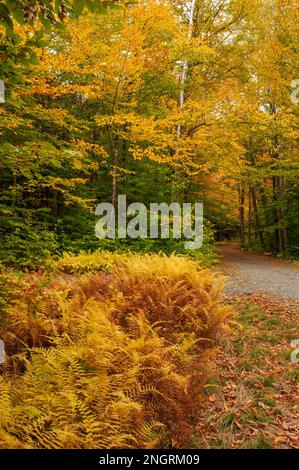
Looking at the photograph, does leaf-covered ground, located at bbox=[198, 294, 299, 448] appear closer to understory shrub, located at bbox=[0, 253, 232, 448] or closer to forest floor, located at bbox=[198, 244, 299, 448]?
forest floor, located at bbox=[198, 244, 299, 448]

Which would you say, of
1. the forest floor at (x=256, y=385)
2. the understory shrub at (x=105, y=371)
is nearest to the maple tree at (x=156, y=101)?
the understory shrub at (x=105, y=371)

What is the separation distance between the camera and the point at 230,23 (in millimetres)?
13953

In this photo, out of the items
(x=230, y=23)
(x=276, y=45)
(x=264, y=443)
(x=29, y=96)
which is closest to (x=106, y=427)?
(x=264, y=443)

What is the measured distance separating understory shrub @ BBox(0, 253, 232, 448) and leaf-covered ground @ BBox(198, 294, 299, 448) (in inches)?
9.8

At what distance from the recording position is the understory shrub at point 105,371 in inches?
119

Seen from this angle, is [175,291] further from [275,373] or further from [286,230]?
[286,230]

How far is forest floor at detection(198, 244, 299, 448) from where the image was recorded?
3.47 m

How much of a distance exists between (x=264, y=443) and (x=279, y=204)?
53.5 feet

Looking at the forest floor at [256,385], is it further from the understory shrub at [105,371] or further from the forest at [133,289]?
the understory shrub at [105,371]

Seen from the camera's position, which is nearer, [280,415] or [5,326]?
[280,415]

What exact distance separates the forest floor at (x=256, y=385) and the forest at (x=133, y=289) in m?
0.02

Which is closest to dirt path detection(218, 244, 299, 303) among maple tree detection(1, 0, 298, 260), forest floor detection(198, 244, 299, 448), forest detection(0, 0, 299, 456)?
forest detection(0, 0, 299, 456)

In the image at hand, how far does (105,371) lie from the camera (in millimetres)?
3604

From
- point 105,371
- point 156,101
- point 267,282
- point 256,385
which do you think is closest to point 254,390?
point 256,385
